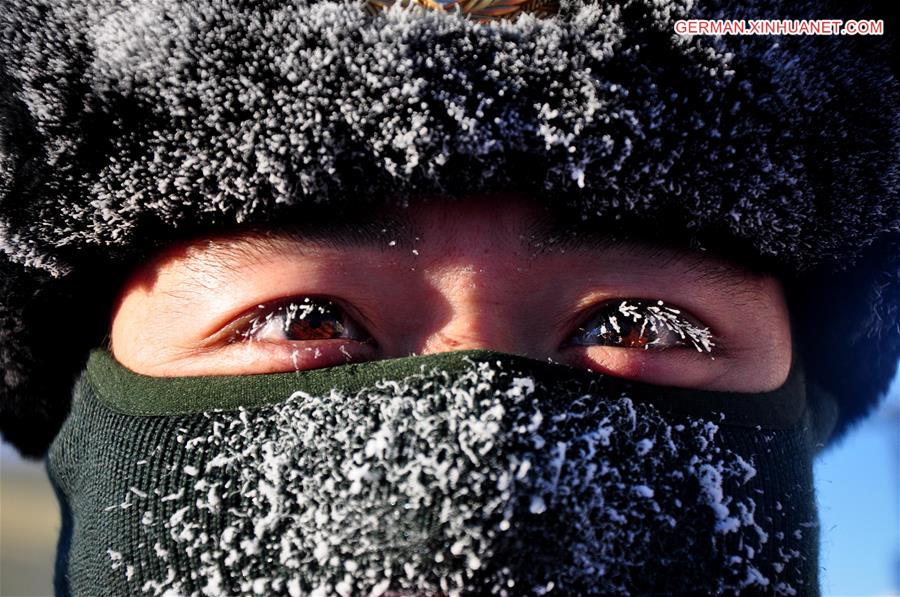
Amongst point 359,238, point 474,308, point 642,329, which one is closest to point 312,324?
point 359,238

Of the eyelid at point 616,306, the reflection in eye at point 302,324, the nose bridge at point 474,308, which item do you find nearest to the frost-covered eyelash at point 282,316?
A: the reflection in eye at point 302,324

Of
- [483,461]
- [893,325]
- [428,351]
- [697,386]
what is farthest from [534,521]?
[893,325]

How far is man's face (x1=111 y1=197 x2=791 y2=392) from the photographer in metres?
1.52

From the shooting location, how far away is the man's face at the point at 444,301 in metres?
1.52

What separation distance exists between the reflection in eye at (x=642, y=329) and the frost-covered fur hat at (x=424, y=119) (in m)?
0.16

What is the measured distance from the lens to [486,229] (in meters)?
1.53

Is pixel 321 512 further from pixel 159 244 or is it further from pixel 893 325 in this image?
pixel 893 325

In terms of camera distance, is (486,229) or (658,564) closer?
(658,564)

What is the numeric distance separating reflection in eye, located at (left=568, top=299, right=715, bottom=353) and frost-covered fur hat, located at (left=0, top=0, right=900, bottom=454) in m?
0.16

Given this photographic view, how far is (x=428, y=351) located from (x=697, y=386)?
0.56 meters

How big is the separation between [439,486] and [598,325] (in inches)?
22.4

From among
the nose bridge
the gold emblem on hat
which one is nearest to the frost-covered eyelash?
the nose bridge

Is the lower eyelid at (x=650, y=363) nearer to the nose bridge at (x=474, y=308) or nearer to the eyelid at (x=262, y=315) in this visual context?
the nose bridge at (x=474, y=308)

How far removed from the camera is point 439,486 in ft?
4.10
